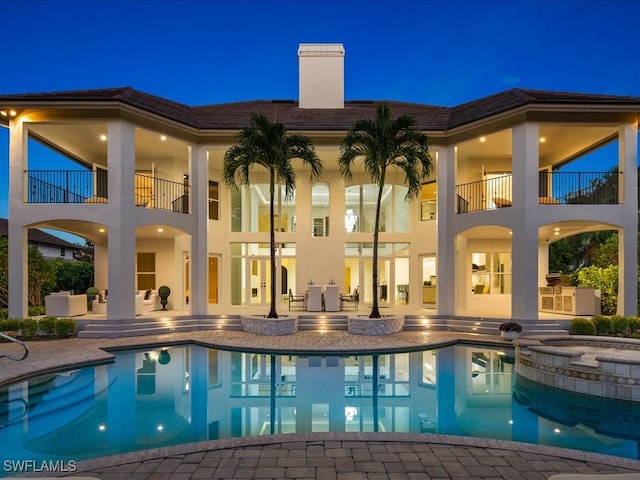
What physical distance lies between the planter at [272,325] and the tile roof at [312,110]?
705 cm

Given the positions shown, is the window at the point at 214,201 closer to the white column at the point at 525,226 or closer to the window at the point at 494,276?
the window at the point at 494,276

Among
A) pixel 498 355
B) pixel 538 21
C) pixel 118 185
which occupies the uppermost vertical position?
pixel 538 21

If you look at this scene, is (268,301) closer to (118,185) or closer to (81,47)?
(118,185)

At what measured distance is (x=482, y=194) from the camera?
51.8ft

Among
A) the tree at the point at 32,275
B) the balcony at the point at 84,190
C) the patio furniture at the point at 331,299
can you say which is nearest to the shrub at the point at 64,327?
the balcony at the point at 84,190

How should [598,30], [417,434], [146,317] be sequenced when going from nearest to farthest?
[417,434]
[146,317]
[598,30]

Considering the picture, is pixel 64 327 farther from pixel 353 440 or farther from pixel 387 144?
pixel 387 144

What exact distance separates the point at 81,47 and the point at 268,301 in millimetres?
89257

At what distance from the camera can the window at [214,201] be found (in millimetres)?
17172

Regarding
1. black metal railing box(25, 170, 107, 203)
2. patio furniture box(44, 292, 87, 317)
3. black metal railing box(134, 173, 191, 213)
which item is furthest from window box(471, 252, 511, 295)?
A: patio furniture box(44, 292, 87, 317)

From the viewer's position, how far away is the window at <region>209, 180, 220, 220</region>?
17172mm

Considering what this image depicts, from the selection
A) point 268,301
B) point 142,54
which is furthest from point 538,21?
point 142,54

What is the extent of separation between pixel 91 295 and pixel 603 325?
17.9 m

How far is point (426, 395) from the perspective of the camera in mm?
7027
